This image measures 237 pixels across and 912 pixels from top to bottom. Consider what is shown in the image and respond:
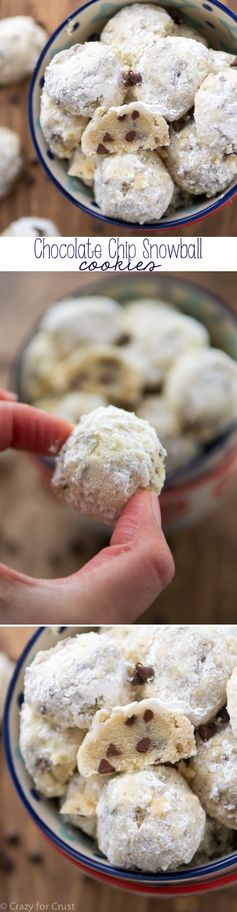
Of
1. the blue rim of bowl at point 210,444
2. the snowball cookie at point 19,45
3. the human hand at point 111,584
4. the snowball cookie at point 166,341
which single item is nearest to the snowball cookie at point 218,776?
the human hand at point 111,584

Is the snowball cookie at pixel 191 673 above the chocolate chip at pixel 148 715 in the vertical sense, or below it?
above

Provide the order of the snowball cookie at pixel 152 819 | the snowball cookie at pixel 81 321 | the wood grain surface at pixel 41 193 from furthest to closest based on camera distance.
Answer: the snowball cookie at pixel 81 321 → the wood grain surface at pixel 41 193 → the snowball cookie at pixel 152 819

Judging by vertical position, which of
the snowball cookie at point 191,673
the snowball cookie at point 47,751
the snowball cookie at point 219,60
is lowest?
the snowball cookie at point 47,751

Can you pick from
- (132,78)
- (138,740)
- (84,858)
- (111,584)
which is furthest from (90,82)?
(84,858)

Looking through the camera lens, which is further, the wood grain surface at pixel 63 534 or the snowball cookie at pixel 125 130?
the wood grain surface at pixel 63 534

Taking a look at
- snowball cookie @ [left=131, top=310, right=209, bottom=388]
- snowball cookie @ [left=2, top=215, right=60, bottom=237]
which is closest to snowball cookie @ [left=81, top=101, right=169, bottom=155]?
snowball cookie @ [left=2, top=215, right=60, bottom=237]

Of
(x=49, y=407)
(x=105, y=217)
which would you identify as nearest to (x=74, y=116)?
(x=105, y=217)

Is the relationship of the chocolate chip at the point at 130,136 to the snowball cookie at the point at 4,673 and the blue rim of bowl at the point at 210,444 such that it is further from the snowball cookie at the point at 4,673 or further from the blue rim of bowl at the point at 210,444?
the snowball cookie at the point at 4,673

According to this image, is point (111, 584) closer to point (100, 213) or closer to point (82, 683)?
point (82, 683)
